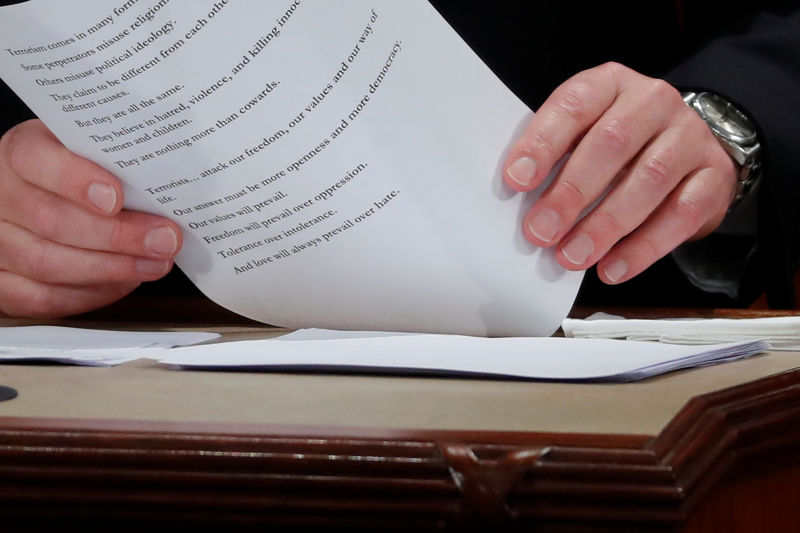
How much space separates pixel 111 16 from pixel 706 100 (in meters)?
0.49

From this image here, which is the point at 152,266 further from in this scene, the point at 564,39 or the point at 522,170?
the point at 564,39

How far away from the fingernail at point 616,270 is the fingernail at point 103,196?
0.32 m

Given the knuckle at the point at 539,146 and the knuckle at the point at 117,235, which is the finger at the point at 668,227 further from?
the knuckle at the point at 117,235

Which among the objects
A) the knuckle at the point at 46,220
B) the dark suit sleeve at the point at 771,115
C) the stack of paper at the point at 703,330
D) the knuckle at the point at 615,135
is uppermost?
the knuckle at the point at 46,220

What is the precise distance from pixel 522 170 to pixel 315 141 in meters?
0.12

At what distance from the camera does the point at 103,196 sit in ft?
1.98

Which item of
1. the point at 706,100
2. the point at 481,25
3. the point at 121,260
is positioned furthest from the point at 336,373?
the point at 481,25

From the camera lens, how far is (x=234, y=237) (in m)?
0.61

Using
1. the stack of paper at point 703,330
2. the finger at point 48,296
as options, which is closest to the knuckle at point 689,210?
the stack of paper at point 703,330

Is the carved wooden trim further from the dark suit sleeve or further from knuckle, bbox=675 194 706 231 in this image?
the dark suit sleeve

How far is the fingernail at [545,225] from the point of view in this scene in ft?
1.86

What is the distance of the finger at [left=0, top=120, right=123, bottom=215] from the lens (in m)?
0.60

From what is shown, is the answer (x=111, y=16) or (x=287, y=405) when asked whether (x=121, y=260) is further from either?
(x=287, y=405)

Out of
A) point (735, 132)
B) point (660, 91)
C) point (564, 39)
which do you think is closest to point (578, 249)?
point (660, 91)
